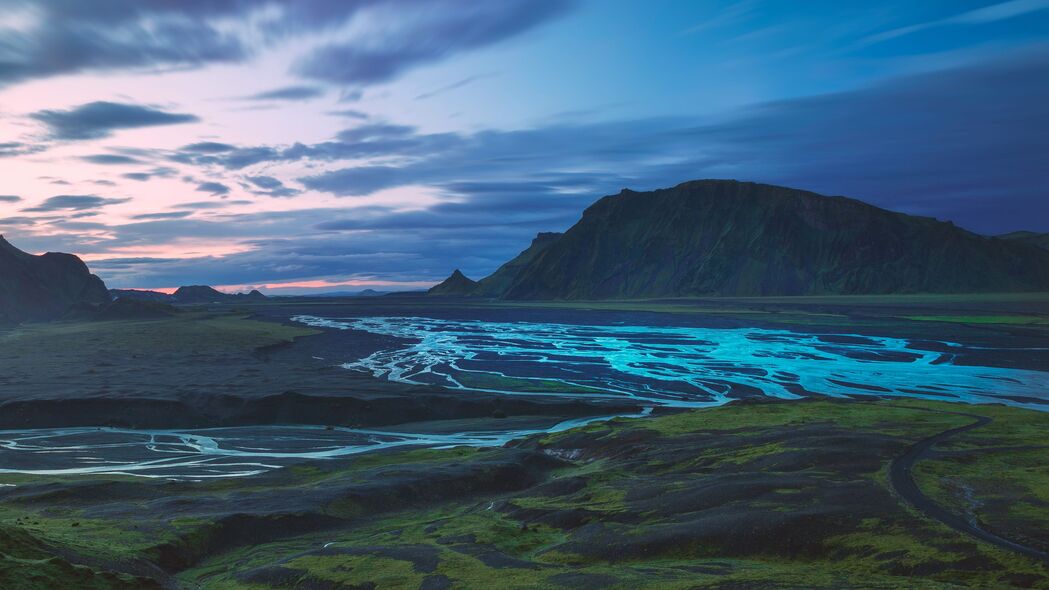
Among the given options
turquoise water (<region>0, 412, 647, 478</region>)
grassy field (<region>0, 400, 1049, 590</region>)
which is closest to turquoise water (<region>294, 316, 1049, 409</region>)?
turquoise water (<region>0, 412, 647, 478</region>)

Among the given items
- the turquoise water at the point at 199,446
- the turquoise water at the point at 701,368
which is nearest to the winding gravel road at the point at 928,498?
the turquoise water at the point at 199,446

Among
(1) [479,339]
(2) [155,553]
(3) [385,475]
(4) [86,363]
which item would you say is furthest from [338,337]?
(2) [155,553]

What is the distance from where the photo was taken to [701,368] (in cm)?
7788

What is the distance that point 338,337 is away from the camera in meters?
120

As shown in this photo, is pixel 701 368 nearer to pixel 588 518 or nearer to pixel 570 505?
pixel 570 505

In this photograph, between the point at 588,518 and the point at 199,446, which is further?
the point at 199,446

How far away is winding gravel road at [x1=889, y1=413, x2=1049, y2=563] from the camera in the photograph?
19.0m

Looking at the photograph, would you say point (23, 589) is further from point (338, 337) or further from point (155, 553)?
point (338, 337)

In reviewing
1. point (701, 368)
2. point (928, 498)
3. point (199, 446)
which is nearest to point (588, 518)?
point (928, 498)

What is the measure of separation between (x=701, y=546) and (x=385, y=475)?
1716 centimetres

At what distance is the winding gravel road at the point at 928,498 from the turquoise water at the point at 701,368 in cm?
2602

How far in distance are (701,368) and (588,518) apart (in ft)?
181

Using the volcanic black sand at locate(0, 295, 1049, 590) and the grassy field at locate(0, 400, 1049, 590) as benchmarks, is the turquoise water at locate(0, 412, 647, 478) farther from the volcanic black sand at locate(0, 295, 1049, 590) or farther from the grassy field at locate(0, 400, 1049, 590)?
the grassy field at locate(0, 400, 1049, 590)

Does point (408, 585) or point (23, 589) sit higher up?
point (23, 589)
